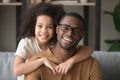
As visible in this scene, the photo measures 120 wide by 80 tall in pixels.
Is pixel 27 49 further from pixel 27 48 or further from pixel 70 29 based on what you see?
pixel 70 29

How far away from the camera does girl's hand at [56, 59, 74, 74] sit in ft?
4.78

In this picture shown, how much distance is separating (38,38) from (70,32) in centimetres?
30

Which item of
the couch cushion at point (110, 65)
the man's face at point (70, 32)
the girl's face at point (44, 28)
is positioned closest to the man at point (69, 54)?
the man's face at point (70, 32)

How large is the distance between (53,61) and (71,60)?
94 mm

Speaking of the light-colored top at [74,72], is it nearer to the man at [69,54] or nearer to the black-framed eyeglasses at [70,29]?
the man at [69,54]

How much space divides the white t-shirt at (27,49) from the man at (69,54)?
0.14 meters

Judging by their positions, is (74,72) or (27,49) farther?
(27,49)

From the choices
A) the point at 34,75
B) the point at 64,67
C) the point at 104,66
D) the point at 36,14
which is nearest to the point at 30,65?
the point at 34,75

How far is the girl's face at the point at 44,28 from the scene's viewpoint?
1.64 meters

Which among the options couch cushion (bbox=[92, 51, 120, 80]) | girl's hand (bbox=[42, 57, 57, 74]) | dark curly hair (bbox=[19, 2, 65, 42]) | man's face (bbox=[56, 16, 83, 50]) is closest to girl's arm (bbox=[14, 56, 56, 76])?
girl's hand (bbox=[42, 57, 57, 74])

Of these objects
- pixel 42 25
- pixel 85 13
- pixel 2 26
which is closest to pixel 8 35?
pixel 2 26

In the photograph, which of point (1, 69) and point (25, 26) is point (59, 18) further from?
point (1, 69)

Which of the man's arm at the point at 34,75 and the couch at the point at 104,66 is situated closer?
the man's arm at the point at 34,75

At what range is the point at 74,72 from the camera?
4.92 feet
